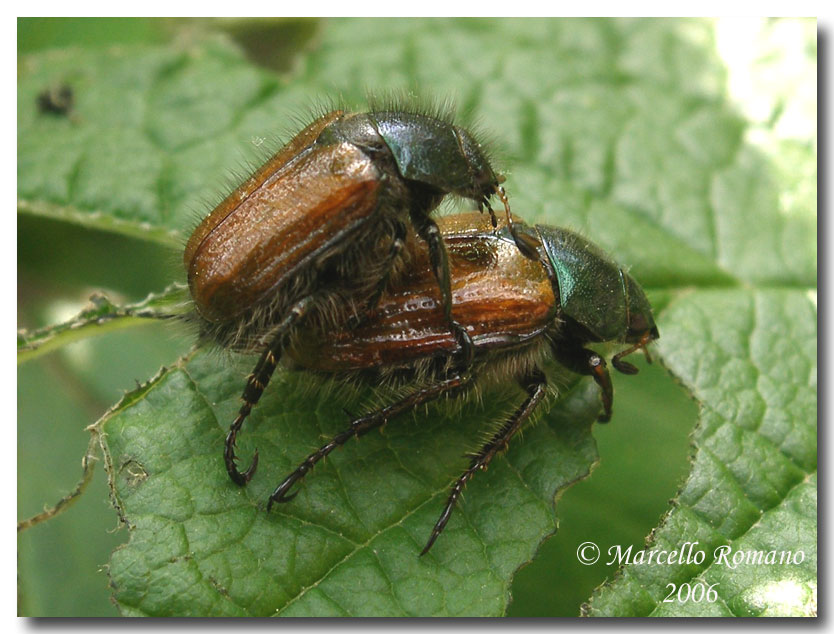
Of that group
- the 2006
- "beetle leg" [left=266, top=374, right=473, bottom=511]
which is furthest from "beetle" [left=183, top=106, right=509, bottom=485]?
the 2006

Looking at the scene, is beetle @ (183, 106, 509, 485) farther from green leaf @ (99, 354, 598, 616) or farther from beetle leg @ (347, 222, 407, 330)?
green leaf @ (99, 354, 598, 616)

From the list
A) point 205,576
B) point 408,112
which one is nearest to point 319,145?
point 408,112

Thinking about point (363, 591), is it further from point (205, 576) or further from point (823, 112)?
Answer: point (823, 112)

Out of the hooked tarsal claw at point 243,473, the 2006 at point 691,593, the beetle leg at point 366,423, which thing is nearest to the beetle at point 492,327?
the beetle leg at point 366,423

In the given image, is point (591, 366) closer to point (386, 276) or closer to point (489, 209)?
point (489, 209)

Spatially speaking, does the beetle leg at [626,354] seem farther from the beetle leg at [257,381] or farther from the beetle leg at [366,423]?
the beetle leg at [257,381]
